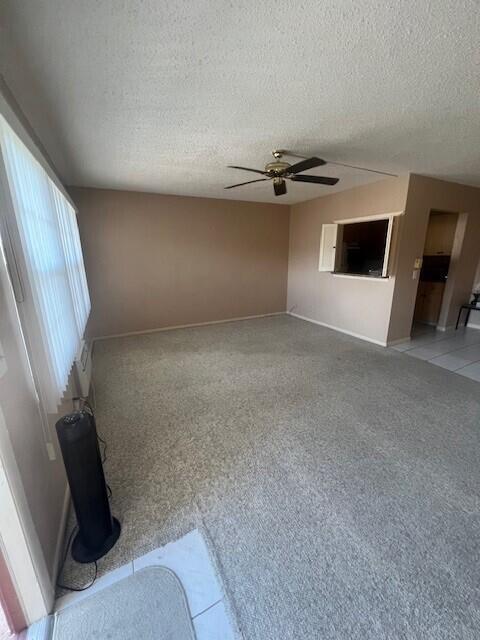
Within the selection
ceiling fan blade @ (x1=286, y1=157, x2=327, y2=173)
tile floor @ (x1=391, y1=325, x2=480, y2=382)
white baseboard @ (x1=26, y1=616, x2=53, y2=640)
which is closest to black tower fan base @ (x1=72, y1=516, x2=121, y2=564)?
white baseboard @ (x1=26, y1=616, x2=53, y2=640)

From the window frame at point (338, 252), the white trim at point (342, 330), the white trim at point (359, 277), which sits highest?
the window frame at point (338, 252)

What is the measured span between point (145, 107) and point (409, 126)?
2.02 metres

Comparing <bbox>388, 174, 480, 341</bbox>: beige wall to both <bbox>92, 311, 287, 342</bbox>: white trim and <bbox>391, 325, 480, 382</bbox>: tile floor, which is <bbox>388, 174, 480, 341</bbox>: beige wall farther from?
<bbox>92, 311, 287, 342</bbox>: white trim

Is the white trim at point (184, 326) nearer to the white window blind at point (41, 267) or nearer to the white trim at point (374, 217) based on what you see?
the white trim at point (374, 217)

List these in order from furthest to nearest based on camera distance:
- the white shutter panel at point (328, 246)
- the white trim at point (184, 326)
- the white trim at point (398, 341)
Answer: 1. the white trim at point (184, 326)
2. the white shutter panel at point (328, 246)
3. the white trim at point (398, 341)

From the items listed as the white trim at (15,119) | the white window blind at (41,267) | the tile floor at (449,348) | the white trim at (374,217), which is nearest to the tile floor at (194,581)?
the white window blind at (41,267)

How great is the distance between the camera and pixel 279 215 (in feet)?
18.5

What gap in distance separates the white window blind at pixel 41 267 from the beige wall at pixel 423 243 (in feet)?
13.0

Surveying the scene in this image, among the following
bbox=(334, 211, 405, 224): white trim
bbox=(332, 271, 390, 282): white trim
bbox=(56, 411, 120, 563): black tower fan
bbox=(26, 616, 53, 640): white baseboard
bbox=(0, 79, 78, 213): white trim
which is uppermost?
bbox=(0, 79, 78, 213): white trim

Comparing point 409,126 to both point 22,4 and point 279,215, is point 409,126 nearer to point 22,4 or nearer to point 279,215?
point 22,4

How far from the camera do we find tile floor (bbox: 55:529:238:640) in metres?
1.08

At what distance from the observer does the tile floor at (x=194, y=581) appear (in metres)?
1.08

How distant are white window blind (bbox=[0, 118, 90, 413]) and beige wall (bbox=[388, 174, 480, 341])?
3.97 m

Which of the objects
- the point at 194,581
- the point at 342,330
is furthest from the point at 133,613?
the point at 342,330
